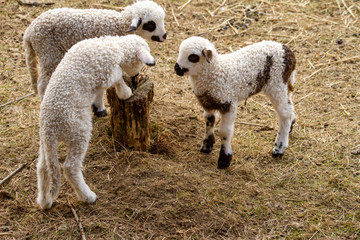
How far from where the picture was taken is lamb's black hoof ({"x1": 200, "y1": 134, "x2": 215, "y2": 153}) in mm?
5457

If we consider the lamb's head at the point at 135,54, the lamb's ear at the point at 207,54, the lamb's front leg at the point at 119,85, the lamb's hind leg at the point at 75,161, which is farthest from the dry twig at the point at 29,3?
the lamb's hind leg at the point at 75,161

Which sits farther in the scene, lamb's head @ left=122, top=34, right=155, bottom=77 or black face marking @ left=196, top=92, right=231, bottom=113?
black face marking @ left=196, top=92, right=231, bottom=113

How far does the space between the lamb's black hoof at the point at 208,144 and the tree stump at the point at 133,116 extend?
789 millimetres

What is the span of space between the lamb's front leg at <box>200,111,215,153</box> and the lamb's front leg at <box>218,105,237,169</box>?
268 mm

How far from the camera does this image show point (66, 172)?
4188 millimetres

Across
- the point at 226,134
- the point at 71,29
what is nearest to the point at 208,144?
the point at 226,134

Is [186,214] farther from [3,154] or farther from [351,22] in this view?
[351,22]

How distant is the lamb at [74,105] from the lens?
4.07 meters

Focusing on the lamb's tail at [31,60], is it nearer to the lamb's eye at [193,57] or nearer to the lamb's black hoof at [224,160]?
the lamb's eye at [193,57]

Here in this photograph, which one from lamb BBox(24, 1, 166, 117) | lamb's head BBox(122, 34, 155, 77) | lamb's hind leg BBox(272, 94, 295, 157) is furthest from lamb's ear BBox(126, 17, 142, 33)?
lamb's hind leg BBox(272, 94, 295, 157)

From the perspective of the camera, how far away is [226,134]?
5.04 metres

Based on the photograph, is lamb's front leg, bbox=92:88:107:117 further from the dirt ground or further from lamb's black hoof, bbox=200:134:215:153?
lamb's black hoof, bbox=200:134:215:153

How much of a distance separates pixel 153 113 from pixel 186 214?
2.20 meters

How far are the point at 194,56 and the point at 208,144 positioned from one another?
4.62ft
